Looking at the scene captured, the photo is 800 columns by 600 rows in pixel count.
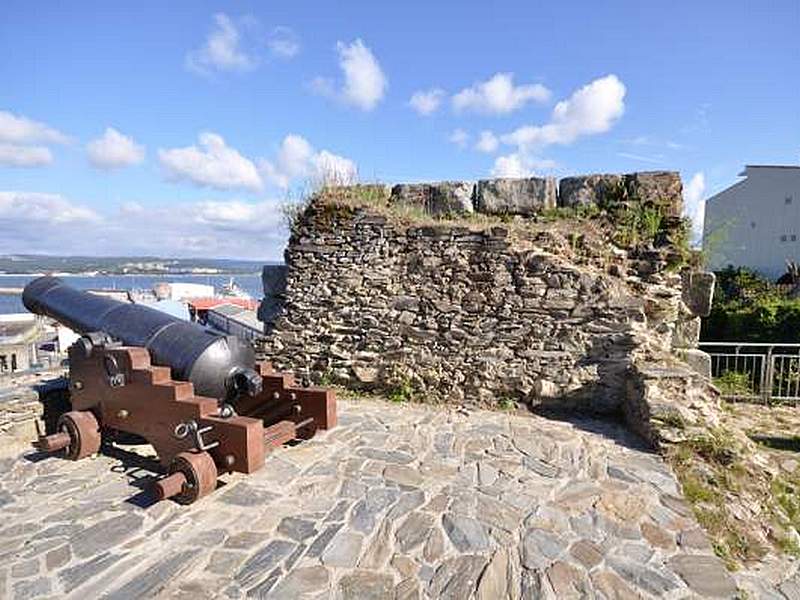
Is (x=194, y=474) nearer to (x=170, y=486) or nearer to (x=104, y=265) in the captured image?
(x=170, y=486)

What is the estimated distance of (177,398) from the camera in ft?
11.6

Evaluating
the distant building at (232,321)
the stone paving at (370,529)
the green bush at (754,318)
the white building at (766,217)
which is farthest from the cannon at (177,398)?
the white building at (766,217)

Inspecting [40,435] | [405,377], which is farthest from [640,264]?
[40,435]

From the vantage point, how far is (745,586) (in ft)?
9.18

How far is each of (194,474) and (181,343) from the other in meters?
1.17

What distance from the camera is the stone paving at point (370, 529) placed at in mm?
2557

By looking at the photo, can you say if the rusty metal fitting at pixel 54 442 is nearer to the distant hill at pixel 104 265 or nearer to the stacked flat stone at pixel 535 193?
the stacked flat stone at pixel 535 193

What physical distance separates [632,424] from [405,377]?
278 centimetres

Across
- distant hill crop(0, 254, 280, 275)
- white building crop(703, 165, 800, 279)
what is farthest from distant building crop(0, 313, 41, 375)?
white building crop(703, 165, 800, 279)

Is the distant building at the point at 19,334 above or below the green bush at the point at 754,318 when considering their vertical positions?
below

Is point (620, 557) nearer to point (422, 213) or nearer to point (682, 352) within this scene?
point (682, 352)

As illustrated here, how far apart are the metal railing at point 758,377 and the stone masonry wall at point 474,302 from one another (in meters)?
3.00

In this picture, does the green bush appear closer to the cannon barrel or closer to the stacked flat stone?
the stacked flat stone

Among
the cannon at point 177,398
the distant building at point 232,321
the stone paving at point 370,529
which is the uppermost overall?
the cannon at point 177,398
